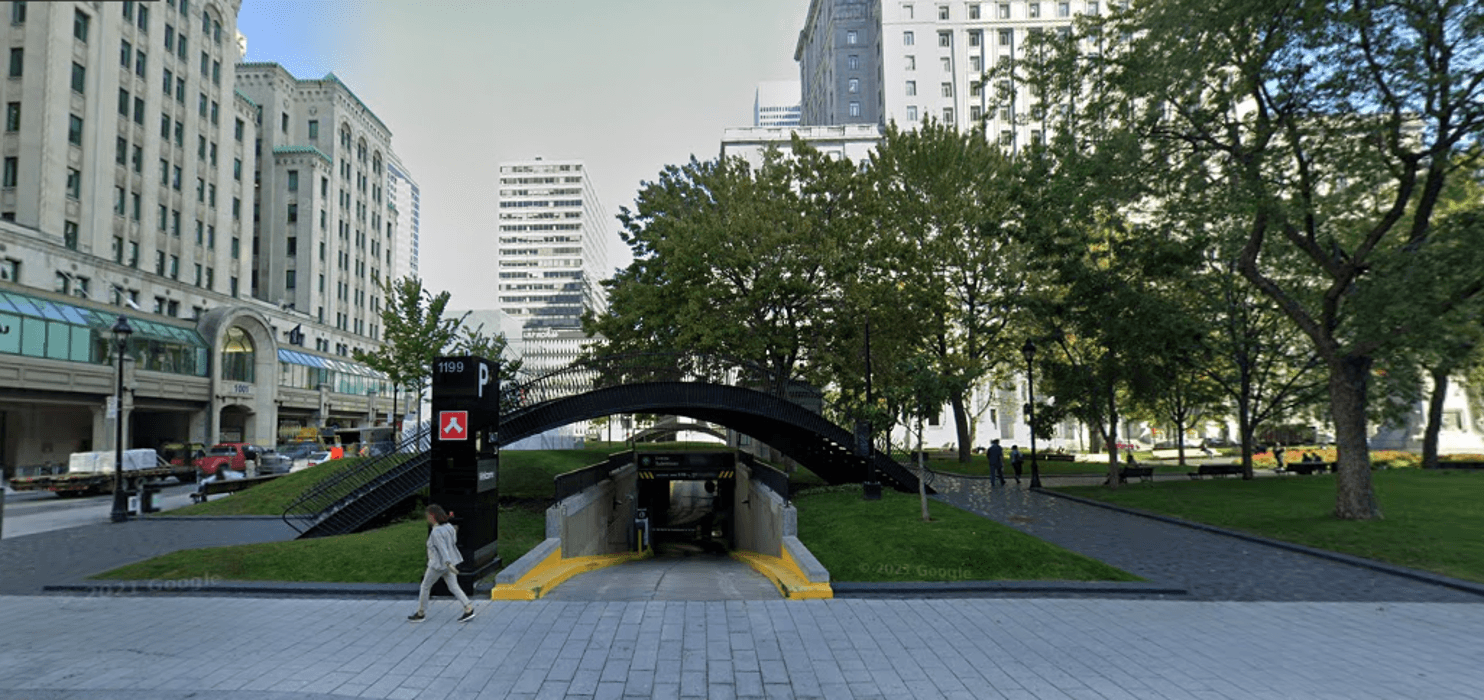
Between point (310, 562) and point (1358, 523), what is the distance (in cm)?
2169

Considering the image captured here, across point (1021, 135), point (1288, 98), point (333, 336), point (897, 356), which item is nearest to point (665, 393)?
point (897, 356)

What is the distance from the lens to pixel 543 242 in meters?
182

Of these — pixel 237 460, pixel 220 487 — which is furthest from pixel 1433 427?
pixel 237 460

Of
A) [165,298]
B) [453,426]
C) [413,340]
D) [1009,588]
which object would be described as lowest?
[1009,588]

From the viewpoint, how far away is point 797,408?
22.6 m

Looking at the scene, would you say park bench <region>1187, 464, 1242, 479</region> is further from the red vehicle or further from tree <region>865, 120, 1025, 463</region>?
the red vehicle

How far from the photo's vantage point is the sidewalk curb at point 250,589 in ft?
37.1

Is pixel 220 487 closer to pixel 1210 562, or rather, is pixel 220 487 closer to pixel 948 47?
pixel 1210 562

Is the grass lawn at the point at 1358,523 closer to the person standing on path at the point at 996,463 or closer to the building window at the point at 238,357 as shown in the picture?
the person standing on path at the point at 996,463

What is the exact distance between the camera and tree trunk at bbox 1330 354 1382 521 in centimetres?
1680

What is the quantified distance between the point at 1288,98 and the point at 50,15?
21437 millimetres

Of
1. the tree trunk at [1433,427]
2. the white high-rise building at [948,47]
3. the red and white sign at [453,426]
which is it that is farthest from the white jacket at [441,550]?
the white high-rise building at [948,47]

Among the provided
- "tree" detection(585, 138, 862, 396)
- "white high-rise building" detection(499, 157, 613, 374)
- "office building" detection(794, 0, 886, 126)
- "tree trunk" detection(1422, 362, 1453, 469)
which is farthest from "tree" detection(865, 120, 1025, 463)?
"white high-rise building" detection(499, 157, 613, 374)

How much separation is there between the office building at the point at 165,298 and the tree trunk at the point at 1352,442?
25868 mm
